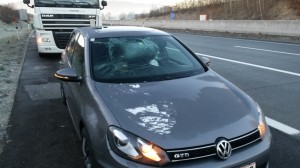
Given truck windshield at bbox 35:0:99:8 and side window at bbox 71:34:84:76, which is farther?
truck windshield at bbox 35:0:99:8

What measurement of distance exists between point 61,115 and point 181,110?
333 centimetres

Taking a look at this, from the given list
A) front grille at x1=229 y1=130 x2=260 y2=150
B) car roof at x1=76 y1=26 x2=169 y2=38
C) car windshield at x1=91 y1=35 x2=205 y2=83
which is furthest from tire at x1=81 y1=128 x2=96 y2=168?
car roof at x1=76 y1=26 x2=169 y2=38

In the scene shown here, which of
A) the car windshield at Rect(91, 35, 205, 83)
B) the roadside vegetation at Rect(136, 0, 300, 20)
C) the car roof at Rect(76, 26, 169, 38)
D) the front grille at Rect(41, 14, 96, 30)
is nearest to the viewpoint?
the car windshield at Rect(91, 35, 205, 83)

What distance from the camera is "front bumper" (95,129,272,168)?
8.35ft

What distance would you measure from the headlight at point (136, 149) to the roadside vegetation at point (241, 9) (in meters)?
30.9

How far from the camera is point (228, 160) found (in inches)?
103

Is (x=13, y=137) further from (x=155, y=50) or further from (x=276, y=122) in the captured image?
(x=276, y=122)

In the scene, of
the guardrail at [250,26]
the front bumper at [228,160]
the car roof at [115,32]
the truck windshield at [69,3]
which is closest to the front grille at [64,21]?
the truck windshield at [69,3]

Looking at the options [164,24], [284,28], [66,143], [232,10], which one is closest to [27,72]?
[66,143]

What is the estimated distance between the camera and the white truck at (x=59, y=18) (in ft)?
37.0

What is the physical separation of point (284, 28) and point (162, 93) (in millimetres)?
17998

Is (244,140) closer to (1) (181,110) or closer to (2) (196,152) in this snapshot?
(2) (196,152)

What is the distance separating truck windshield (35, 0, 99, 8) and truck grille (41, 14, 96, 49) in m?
0.35

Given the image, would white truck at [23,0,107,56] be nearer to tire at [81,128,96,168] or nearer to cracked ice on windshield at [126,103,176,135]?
tire at [81,128,96,168]
